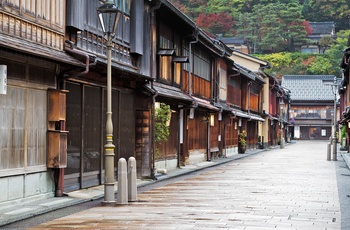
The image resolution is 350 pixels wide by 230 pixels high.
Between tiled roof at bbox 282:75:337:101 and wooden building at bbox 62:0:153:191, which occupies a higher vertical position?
tiled roof at bbox 282:75:337:101

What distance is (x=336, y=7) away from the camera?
131625mm

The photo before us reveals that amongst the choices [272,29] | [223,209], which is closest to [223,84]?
[223,209]

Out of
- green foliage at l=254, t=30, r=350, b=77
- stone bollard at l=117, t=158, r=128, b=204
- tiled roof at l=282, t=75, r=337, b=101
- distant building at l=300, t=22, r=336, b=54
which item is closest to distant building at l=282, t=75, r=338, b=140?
tiled roof at l=282, t=75, r=337, b=101

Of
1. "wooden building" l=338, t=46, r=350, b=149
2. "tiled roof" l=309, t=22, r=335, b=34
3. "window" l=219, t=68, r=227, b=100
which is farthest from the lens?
A: "tiled roof" l=309, t=22, r=335, b=34

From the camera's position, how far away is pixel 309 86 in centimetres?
11369

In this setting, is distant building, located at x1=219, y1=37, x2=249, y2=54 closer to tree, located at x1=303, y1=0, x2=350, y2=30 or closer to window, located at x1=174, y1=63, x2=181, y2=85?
tree, located at x1=303, y1=0, x2=350, y2=30

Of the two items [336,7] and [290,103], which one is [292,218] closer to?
[290,103]

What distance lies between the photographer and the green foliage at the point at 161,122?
26.2 meters

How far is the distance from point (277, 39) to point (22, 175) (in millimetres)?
105594

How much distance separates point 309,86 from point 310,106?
537 cm

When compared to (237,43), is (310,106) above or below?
below

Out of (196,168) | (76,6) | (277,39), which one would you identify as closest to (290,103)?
(277,39)

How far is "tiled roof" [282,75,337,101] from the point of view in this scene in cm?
11325

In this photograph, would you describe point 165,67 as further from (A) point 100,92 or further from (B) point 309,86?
(B) point 309,86
